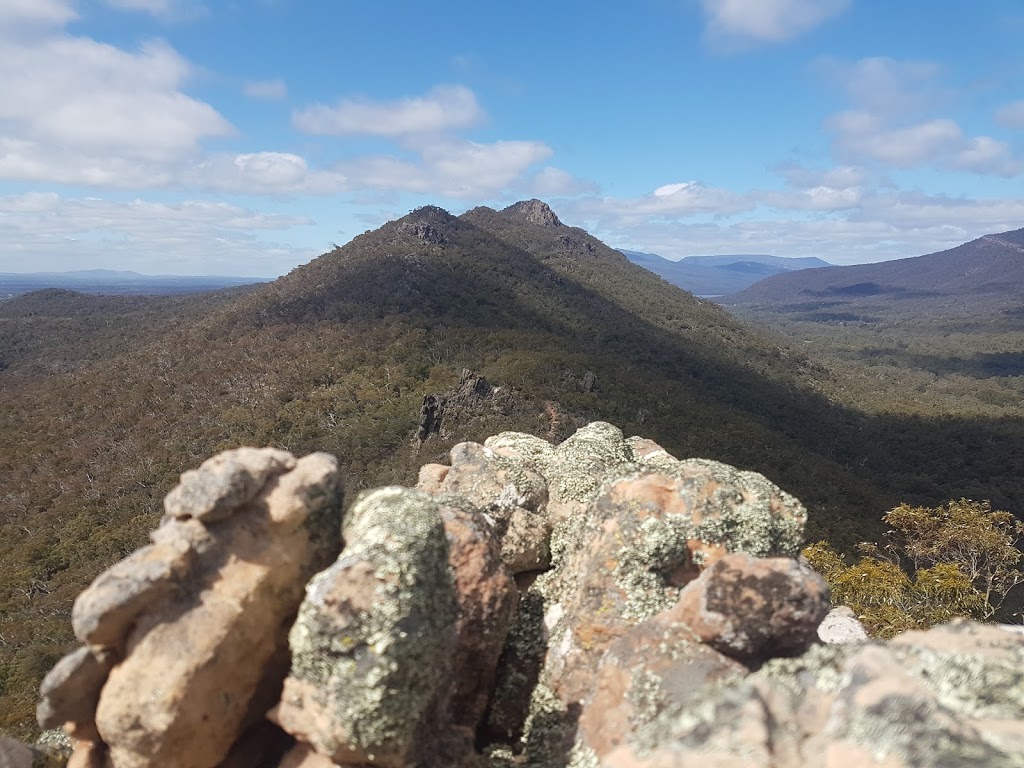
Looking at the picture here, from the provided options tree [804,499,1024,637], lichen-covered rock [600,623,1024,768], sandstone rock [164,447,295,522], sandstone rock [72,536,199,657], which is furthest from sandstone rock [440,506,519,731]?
tree [804,499,1024,637]

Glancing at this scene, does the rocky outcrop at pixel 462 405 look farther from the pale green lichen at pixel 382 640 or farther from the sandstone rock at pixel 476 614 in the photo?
the pale green lichen at pixel 382 640

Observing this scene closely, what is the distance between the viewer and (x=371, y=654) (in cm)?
784

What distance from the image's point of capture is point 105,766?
903 centimetres

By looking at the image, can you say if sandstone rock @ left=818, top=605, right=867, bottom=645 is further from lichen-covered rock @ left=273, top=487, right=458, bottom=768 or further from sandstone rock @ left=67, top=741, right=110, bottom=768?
sandstone rock @ left=67, top=741, right=110, bottom=768

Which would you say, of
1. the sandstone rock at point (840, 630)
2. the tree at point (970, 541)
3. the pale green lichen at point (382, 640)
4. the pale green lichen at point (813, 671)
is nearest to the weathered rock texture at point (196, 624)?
the pale green lichen at point (382, 640)

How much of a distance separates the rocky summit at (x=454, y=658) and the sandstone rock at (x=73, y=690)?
29 mm

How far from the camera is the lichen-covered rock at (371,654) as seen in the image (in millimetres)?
7773

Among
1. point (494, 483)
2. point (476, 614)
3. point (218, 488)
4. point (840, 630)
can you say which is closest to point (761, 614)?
point (476, 614)

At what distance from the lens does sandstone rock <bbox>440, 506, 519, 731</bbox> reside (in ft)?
34.3

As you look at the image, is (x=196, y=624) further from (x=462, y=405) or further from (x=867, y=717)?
(x=462, y=405)

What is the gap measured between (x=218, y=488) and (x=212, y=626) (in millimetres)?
2150

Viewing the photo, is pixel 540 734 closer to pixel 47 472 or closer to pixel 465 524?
pixel 465 524

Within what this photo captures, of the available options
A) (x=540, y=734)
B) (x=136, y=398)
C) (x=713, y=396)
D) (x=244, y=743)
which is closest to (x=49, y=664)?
(x=244, y=743)

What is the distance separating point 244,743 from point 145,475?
7054 centimetres
